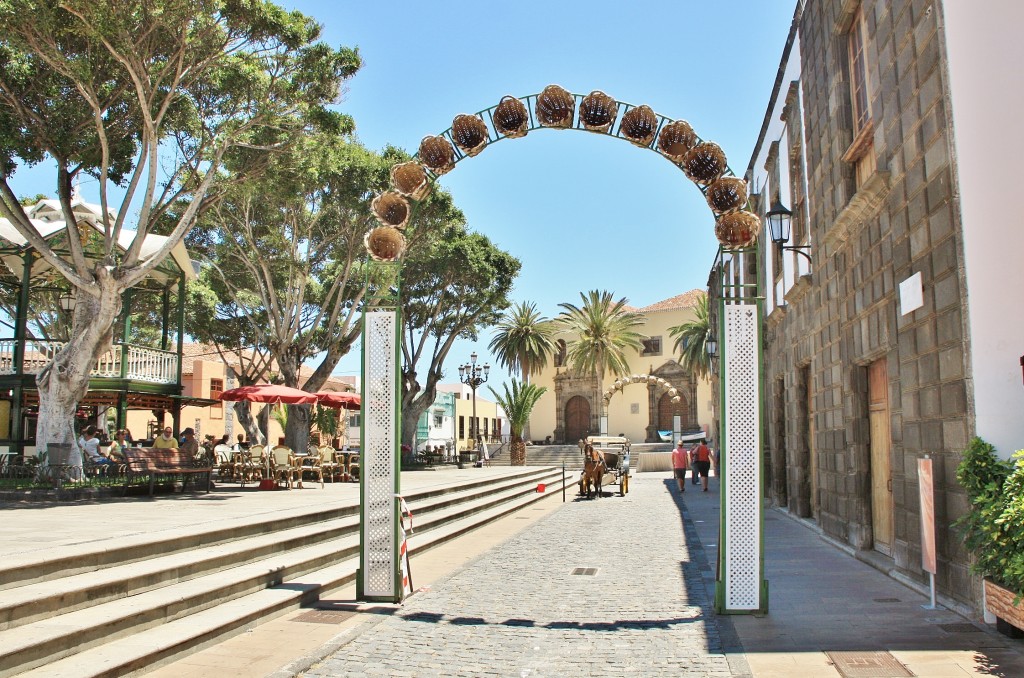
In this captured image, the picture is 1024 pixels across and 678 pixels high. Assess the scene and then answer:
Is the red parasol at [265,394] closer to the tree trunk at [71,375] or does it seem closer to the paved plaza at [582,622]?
the tree trunk at [71,375]

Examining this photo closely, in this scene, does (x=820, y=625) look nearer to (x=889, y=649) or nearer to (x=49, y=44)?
(x=889, y=649)

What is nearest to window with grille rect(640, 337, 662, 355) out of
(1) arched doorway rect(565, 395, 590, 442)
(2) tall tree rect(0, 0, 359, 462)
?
(1) arched doorway rect(565, 395, 590, 442)

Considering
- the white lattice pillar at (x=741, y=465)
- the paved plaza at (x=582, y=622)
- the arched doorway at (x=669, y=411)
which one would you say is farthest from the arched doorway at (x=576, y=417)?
the white lattice pillar at (x=741, y=465)

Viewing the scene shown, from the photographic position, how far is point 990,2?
20.1 feet

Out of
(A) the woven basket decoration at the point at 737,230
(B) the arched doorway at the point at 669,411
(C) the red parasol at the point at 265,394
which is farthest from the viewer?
(B) the arched doorway at the point at 669,411

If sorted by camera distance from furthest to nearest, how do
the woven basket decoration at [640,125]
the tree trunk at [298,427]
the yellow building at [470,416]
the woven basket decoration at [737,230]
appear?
1. the yellow building at [470,416]
2. the tree trunk at [298,427]
3. the woven basket decoration at [640,125]
4. the woven basket decoration at [737,230]

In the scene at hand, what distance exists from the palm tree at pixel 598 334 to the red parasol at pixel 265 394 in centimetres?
3347

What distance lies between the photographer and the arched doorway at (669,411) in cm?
5391

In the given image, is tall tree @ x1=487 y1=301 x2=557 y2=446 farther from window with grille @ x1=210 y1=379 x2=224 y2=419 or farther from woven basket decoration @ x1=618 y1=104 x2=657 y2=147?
woven basket decoration @ x1=618 y1=104 x2=657 y2=147

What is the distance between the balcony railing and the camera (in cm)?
1953

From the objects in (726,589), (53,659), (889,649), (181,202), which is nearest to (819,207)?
(726,589)

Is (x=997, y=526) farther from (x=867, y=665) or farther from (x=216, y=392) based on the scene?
(x=216, y=392)

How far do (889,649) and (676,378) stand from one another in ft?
164

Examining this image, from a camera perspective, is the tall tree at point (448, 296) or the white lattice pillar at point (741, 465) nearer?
the white lattice pillar at point (741, 465)
